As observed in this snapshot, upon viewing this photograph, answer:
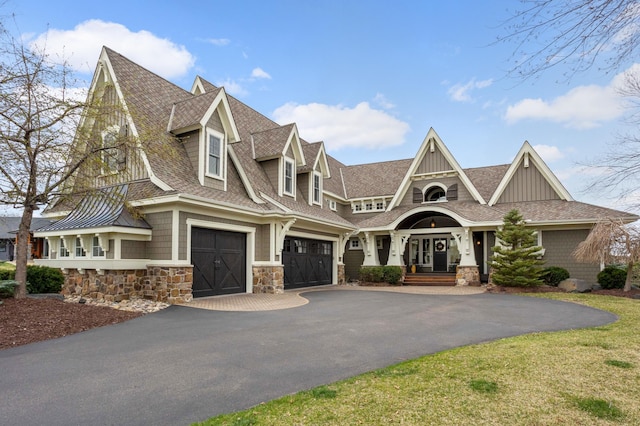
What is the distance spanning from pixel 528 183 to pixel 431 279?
7547mm

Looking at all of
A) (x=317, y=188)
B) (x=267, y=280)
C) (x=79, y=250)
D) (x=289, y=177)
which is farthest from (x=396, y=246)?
(x=79, y=250)

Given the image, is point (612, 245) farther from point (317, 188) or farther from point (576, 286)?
point (317, 188)

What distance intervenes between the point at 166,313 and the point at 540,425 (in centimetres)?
910

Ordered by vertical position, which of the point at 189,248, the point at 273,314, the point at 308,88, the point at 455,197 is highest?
the point at 308,88

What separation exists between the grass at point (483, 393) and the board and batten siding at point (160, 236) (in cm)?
894

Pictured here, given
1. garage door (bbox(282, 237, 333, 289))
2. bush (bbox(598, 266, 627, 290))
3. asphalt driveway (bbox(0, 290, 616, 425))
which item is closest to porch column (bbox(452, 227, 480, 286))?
bush (bbox(598, 266, 627, 290))

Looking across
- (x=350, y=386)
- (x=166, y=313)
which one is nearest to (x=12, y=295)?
(x=166, y=313)

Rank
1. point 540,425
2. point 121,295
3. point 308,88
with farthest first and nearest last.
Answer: point 308,88 → point 121,295 → point 540,425

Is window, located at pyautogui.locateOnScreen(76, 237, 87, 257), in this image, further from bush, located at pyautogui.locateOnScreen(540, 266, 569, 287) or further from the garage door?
bush, located at pyautogui.locateOnScreen(540, 266, 569, 287)

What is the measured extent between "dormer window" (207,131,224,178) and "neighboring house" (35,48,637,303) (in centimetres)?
5

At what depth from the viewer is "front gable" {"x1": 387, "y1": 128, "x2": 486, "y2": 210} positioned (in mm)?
23172

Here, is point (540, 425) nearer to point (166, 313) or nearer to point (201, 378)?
point (201, 378)

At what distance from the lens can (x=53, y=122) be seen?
389 inches

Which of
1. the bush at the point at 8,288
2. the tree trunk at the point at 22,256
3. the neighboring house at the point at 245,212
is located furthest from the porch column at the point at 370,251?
the bush at the point at 8,288
